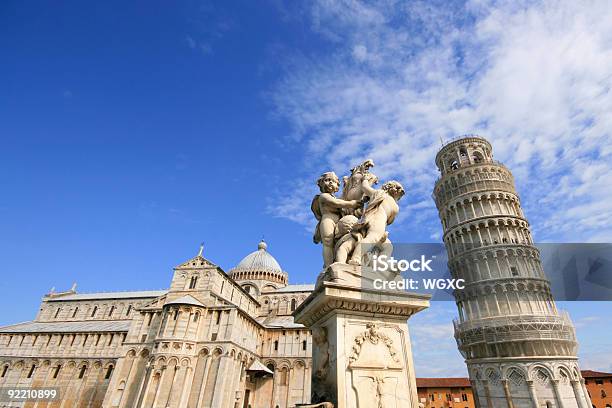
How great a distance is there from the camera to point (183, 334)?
33969 mm

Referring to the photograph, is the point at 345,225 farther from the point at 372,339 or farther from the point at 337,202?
the point at 372,339

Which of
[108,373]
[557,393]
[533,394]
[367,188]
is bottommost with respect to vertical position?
[533,394]

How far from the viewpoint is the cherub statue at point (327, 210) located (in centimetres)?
498

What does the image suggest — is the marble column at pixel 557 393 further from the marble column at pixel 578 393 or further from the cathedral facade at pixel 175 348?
the cathedral facade at pixel 175 348

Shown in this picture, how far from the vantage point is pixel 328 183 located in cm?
543

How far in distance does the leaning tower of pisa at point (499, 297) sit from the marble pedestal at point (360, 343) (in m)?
35.6

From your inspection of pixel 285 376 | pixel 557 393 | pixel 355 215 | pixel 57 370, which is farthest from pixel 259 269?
pixel 355 215

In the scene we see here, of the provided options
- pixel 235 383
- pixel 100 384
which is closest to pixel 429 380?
pixel 235 383

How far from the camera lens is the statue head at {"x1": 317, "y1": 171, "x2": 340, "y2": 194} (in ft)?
17.8

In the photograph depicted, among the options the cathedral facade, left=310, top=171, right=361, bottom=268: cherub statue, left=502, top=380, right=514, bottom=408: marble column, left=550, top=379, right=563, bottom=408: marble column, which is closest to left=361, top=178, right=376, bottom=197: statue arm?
left=310, top=171, right=361, bottom=268: cherub statue

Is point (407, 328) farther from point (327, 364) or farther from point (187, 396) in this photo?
point (187, 396)

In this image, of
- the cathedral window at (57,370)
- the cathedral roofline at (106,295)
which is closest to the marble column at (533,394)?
the cathedral roofline at (106,295)

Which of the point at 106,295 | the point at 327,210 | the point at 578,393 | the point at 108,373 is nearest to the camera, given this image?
the point at 327,210

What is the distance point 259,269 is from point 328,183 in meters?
56.2
